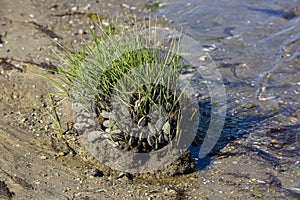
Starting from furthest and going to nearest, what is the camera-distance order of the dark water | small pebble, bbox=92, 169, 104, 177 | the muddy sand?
the dark water
small pebble, bbox=92, 169, 104, 177
the muddy sand

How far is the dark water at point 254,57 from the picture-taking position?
518cm

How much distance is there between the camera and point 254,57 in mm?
6465

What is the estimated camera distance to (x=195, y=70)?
20.0 feet

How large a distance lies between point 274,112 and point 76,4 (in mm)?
3353

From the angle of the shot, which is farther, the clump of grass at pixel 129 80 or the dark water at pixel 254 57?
the dark water at pixel 254 57

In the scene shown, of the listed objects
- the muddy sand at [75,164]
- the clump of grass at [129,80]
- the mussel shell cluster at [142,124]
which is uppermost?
the clump of grass at [129,80]

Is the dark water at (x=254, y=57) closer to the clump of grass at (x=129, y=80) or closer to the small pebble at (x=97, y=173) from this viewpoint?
the clump of grass at (x=129, y=80)

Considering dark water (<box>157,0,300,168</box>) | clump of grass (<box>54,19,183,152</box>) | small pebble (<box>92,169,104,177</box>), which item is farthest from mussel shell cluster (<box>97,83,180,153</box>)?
dark water (<box>157,0,300,168</box>)

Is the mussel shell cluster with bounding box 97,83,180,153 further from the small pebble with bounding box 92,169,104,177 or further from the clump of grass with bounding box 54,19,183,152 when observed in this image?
the small pebble with bounding box 92,169,104,177

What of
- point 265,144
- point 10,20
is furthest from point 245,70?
point 10,20

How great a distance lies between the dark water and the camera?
5.18 meters

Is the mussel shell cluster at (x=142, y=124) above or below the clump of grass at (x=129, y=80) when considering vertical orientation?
below

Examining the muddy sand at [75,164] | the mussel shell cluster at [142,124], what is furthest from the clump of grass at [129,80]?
the muddy sand at [75,164]

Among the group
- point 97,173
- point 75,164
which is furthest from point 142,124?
point 75,164
